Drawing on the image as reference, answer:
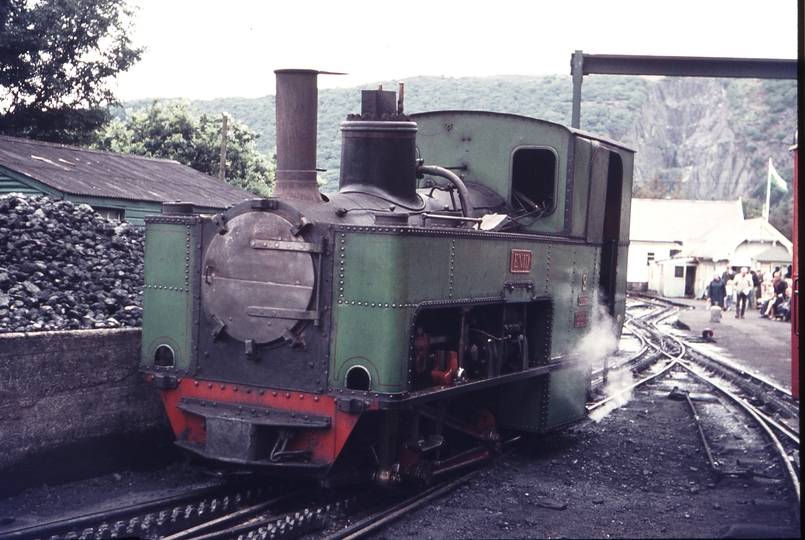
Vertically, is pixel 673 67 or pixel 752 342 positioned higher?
pixel 673 67

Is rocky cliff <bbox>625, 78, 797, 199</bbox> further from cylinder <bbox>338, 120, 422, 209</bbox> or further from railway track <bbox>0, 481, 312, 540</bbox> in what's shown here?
railway track <bbox>0, 481, 312, 540</bbox>

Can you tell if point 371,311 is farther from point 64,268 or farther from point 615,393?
point 615,393

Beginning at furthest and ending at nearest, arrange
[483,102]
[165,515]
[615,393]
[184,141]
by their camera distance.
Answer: [483,102], [184,141], [615,393], [165,515]

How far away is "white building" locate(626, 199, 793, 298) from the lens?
3938cm

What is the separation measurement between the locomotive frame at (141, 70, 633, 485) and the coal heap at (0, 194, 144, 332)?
1535 millimetres

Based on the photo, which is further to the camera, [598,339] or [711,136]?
[711,136]

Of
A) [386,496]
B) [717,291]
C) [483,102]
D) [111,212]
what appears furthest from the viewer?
[483,102]

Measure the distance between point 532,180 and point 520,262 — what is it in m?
1.71

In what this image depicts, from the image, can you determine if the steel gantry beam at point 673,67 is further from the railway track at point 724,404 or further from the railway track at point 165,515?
the railway track at point 165,515

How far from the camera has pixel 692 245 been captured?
150 ft

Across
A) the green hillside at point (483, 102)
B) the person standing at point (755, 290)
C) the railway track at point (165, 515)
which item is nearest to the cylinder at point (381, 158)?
the railway track at point (165, 515)

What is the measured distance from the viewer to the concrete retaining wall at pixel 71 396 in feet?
19.7

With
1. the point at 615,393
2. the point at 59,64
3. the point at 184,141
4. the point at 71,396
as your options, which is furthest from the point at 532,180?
the point at 184,141

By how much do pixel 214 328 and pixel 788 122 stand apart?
81318 mm
